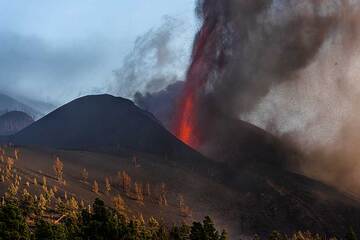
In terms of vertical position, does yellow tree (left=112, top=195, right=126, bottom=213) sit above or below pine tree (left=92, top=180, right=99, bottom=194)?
below

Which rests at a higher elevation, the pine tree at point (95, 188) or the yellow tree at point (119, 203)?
the pine tree at point (95, 188)

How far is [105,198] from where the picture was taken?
6993 inches

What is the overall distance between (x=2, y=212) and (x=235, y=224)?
133900 mm

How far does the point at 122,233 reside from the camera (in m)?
87.4

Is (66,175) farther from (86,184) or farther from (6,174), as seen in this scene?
(6,174)

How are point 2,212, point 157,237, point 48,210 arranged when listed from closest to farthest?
point 2,212 < point 157,237 < point 48,210

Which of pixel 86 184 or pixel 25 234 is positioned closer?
pixel 25 234

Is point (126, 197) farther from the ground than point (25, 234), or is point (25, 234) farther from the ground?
point (126, 197)

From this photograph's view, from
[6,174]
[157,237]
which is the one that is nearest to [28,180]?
[6,174]

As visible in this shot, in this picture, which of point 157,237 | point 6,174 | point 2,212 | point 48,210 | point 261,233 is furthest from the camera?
point 261,233

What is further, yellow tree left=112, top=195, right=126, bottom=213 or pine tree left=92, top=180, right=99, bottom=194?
pine tree left=92, top=180, right=99, bottom=194

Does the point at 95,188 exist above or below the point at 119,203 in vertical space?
above

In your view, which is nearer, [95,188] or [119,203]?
[119,203]

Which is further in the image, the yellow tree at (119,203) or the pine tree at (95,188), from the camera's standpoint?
the pine tree at (95,188)
